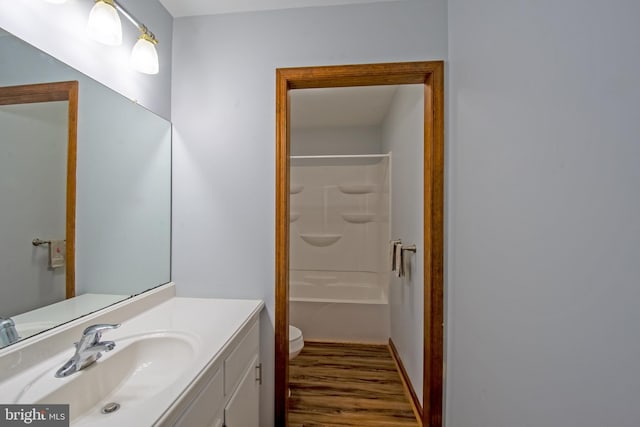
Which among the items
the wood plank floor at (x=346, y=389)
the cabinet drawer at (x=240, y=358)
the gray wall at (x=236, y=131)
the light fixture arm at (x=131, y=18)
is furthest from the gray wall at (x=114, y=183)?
the wood plank floor at (x=346, y=389)

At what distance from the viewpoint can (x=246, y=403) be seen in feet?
4.01

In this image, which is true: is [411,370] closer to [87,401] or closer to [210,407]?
[210,407]

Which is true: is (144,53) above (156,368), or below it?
above

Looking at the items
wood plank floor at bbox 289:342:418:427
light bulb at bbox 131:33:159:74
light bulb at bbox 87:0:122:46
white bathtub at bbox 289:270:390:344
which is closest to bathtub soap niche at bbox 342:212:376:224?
white bathtub at bbox 289:270:390:344

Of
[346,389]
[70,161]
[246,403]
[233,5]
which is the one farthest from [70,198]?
[346,389]

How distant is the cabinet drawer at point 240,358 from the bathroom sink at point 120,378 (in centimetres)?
16

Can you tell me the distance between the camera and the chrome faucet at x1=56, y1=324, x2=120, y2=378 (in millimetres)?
775

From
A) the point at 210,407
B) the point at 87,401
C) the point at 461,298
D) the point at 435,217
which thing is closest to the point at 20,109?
the point at 87,401

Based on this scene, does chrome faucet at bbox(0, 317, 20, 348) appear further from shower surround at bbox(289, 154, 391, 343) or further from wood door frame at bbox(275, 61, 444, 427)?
shower surround at bbox(289, 154, 391, 343)

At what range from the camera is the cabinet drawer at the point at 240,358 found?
3.36ft

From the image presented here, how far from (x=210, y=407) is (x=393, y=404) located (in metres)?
1.45

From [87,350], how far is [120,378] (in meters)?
0.19

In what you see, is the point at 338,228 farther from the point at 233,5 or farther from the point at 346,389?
the point at 233,5

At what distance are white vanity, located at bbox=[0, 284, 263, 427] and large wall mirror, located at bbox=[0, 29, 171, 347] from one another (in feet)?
0.27
